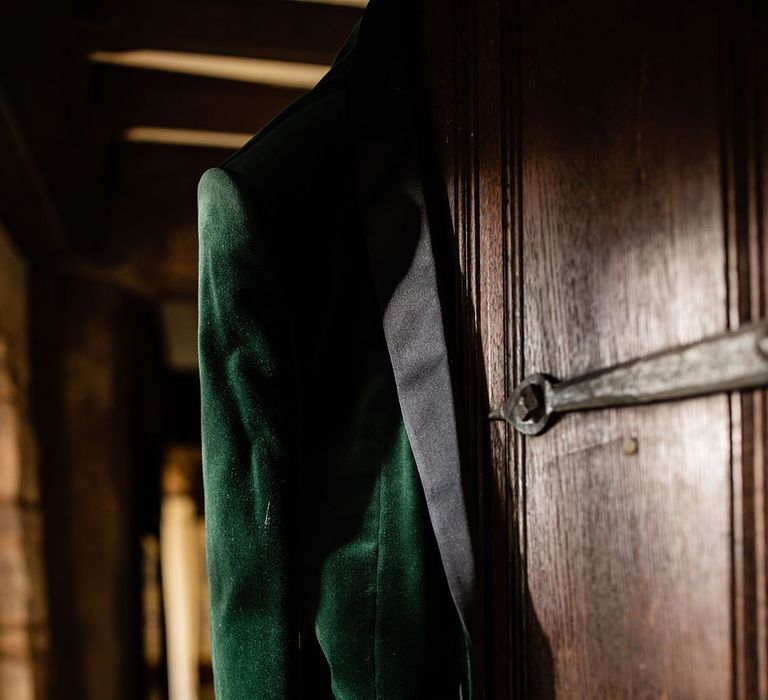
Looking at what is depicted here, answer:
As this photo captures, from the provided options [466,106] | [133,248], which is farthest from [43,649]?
[466,106]

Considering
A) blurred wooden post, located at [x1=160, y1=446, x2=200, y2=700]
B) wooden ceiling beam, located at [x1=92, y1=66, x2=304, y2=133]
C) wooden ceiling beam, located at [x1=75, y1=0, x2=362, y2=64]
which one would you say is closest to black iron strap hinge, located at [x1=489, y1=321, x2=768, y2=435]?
wooden ceiling beam, located at [x1=75, y1=0, x2=362, y2=64]

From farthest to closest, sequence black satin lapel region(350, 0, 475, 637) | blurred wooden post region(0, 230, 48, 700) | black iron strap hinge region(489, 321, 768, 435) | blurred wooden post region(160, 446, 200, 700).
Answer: blurred wooden post region(160, 446, 200, 700) → blurred wooden post region(0, 230, 48, 700) → black satin lapel region(350, 0, 475, 637) → black iron strap hinge region(489, 321, 768, 435)

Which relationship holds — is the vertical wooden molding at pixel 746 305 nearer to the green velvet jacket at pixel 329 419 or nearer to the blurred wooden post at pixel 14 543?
the green velvet jacket at pixel 329 419

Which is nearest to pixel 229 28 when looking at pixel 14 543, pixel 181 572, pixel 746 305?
pixel 14 543

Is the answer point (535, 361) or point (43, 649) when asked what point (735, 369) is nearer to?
point (535, 361)

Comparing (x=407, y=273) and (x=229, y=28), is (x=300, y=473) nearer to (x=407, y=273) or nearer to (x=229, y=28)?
(x=407, y=273)

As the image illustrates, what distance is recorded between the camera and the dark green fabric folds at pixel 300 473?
2.42ft

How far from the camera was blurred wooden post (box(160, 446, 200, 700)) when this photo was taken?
4227 millimetres

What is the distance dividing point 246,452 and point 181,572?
148 inches

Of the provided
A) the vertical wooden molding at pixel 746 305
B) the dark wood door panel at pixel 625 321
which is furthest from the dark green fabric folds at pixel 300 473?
the vertical wooden molding at pixel 746 305

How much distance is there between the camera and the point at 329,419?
0.80 meters

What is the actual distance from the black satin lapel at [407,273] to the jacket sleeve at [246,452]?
0.10 m

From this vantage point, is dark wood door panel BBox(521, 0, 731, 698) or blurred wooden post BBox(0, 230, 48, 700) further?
blurred wooden post BBox(0, 230, 48, 700)

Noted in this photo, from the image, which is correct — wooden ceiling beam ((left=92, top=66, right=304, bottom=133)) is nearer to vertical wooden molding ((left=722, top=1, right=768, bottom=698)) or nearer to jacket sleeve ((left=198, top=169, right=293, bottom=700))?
jacket sleeve ((left=198, top=169, right=293, bottom=700))
